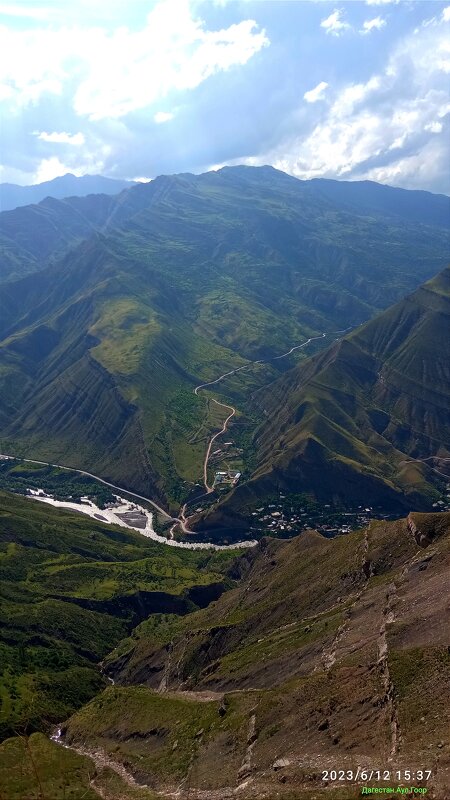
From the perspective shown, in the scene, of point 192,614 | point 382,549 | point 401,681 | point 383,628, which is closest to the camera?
point 401,681

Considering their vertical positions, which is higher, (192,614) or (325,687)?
(325,687)

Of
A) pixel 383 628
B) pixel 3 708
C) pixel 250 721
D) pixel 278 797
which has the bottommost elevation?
pixel 3 708

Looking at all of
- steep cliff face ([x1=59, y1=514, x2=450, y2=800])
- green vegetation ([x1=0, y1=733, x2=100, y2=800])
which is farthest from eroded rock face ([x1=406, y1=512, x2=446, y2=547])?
green vegetation ([x1=0, y1=733, x2=100, y2=800])

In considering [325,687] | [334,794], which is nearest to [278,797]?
[334,794]

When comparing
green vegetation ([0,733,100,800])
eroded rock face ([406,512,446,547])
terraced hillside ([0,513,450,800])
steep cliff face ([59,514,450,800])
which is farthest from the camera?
eroded rock face ([406,512,446,547])

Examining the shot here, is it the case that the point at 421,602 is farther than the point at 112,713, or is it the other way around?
the point at 112,713

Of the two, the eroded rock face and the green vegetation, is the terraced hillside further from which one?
the green vegetation

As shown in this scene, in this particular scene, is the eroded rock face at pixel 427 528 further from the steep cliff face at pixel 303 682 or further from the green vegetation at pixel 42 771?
the green vegetation at pixel 42 771

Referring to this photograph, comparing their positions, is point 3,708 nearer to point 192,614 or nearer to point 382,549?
point 192,614

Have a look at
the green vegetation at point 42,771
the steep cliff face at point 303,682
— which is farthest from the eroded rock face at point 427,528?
the green vegetation at point 42,771
